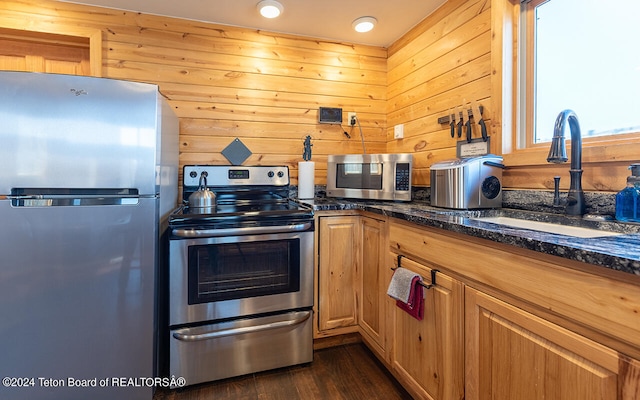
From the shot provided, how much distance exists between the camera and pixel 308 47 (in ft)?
8.06

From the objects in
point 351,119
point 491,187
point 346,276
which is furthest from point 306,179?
point 491,187

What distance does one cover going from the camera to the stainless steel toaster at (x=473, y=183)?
4.94 feet

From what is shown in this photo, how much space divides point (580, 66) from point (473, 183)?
0.68 m

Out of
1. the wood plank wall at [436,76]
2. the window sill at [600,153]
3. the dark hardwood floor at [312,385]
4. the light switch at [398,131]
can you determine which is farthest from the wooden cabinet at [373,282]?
the light switch at [398,131]

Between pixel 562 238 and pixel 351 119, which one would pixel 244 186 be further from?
pixel 562 238

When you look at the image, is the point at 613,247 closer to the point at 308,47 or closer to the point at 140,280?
the point at 140,280

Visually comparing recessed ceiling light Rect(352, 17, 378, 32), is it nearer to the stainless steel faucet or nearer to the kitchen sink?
the stainless steel faucet

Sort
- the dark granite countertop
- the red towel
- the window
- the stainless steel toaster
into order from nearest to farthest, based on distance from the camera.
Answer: the dark granite countertop
the window
the red towel
the stainless steel toaster

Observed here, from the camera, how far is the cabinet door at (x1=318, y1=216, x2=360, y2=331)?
6.23ft

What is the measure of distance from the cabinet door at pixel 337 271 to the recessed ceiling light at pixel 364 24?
4.59 ft

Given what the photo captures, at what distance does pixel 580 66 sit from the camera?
139 centimetres

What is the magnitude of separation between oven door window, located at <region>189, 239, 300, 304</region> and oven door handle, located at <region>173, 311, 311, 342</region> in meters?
0.15

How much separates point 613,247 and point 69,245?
1.90 meters

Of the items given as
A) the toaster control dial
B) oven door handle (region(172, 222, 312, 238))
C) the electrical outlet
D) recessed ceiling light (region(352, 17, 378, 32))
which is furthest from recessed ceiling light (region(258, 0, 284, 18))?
the toaster control dial
